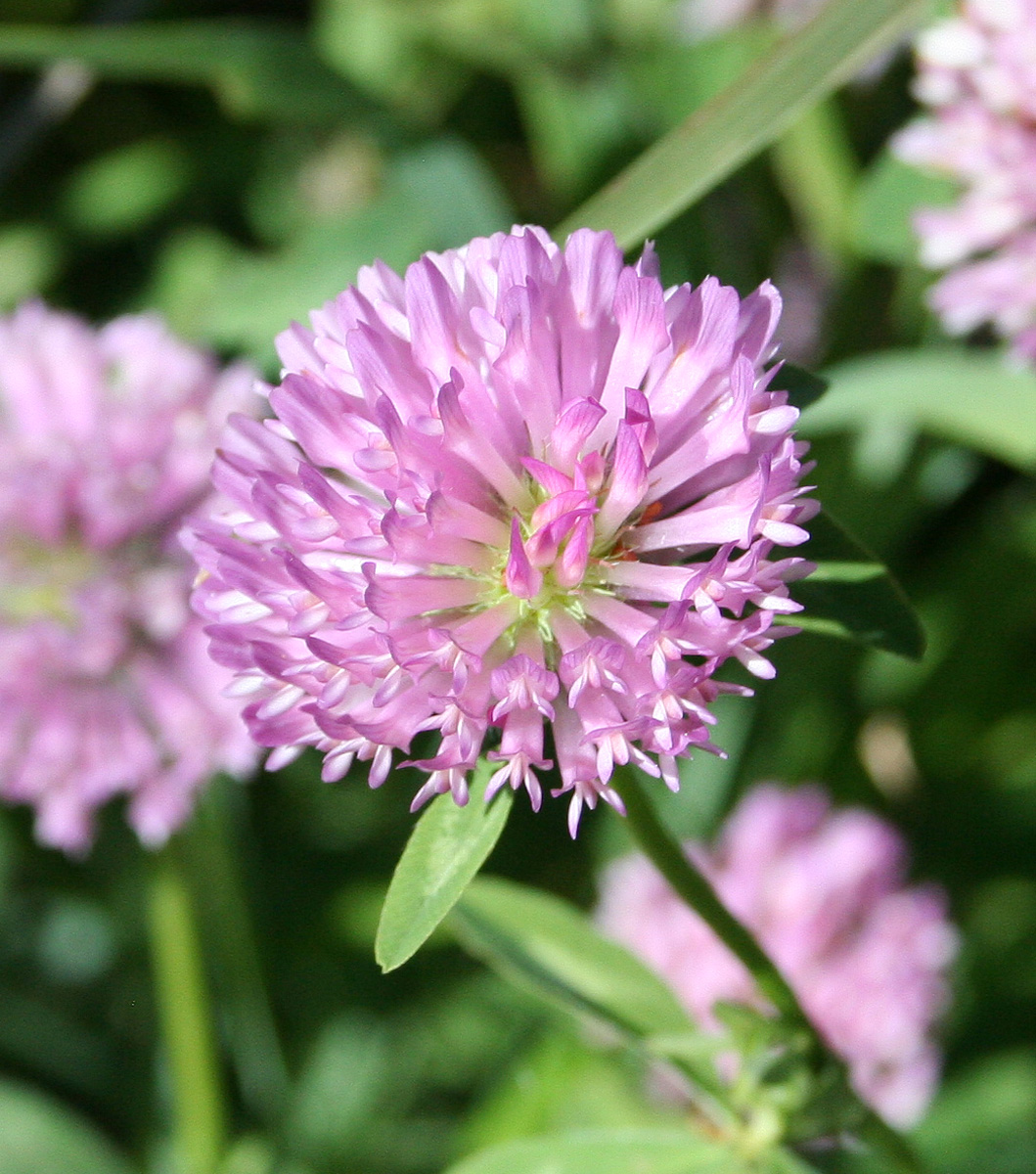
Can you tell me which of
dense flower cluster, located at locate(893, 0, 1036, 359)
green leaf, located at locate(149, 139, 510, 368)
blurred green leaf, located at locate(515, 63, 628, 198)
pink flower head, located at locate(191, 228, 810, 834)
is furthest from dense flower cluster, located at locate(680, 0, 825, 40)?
pink flower head, located at locate(191, 228, 810, 834)

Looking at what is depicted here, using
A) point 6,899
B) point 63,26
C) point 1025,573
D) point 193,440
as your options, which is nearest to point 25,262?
point 63,26

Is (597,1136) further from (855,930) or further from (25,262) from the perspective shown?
(25,262)

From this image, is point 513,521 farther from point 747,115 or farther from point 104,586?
point 104,586

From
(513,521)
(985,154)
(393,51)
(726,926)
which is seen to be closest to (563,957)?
(726,926)

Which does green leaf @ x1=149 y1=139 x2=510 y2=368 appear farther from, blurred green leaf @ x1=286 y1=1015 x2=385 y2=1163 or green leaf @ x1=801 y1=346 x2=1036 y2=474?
blurred green leaf @ x1=286 y1=1015 x2=385 y2=1163

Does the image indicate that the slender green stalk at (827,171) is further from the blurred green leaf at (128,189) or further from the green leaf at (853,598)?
the green leaf at (853,598)
